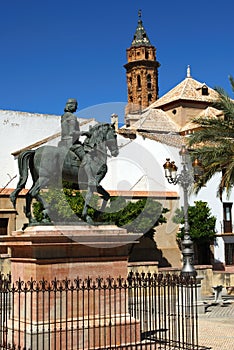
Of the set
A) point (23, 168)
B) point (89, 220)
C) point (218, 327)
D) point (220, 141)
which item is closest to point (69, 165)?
point (23, 168)

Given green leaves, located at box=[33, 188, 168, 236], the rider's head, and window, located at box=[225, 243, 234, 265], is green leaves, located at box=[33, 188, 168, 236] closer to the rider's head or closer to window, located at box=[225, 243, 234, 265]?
window, located at box=[225, 243, 234, 265]

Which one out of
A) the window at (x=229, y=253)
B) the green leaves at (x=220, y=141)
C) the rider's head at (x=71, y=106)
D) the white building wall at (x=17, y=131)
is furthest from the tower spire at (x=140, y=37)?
the rider's head at (x=71, y=106)

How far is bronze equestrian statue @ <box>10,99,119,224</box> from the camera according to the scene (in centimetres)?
912

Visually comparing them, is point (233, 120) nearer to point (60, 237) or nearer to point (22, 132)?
point (60, 237)

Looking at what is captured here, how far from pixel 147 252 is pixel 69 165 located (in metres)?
19.5

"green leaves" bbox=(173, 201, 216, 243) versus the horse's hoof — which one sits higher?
"green leaves" bbox=(173, 201, 216, 243)

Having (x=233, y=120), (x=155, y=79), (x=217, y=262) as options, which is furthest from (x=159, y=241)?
(x=155, y=79)

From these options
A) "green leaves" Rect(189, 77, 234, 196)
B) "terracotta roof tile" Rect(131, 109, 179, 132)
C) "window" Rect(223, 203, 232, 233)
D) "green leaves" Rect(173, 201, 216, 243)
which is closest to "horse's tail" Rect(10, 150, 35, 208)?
"green leaves" Rect(189, 77, 234, 196)

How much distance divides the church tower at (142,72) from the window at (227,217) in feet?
98.9

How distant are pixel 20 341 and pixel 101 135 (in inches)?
137

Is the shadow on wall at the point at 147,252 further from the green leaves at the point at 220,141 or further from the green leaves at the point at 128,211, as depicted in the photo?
the green leaves at the point at 220,141

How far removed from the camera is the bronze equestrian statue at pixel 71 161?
29.9 feet

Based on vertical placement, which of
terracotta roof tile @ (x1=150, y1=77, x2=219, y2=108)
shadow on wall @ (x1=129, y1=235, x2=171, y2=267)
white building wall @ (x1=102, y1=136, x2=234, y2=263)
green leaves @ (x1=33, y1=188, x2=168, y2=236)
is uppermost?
terracotta roof tile @ (x1=150, y1=77, x2=219, y2=108)

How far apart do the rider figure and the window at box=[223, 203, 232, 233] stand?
78.3ft
